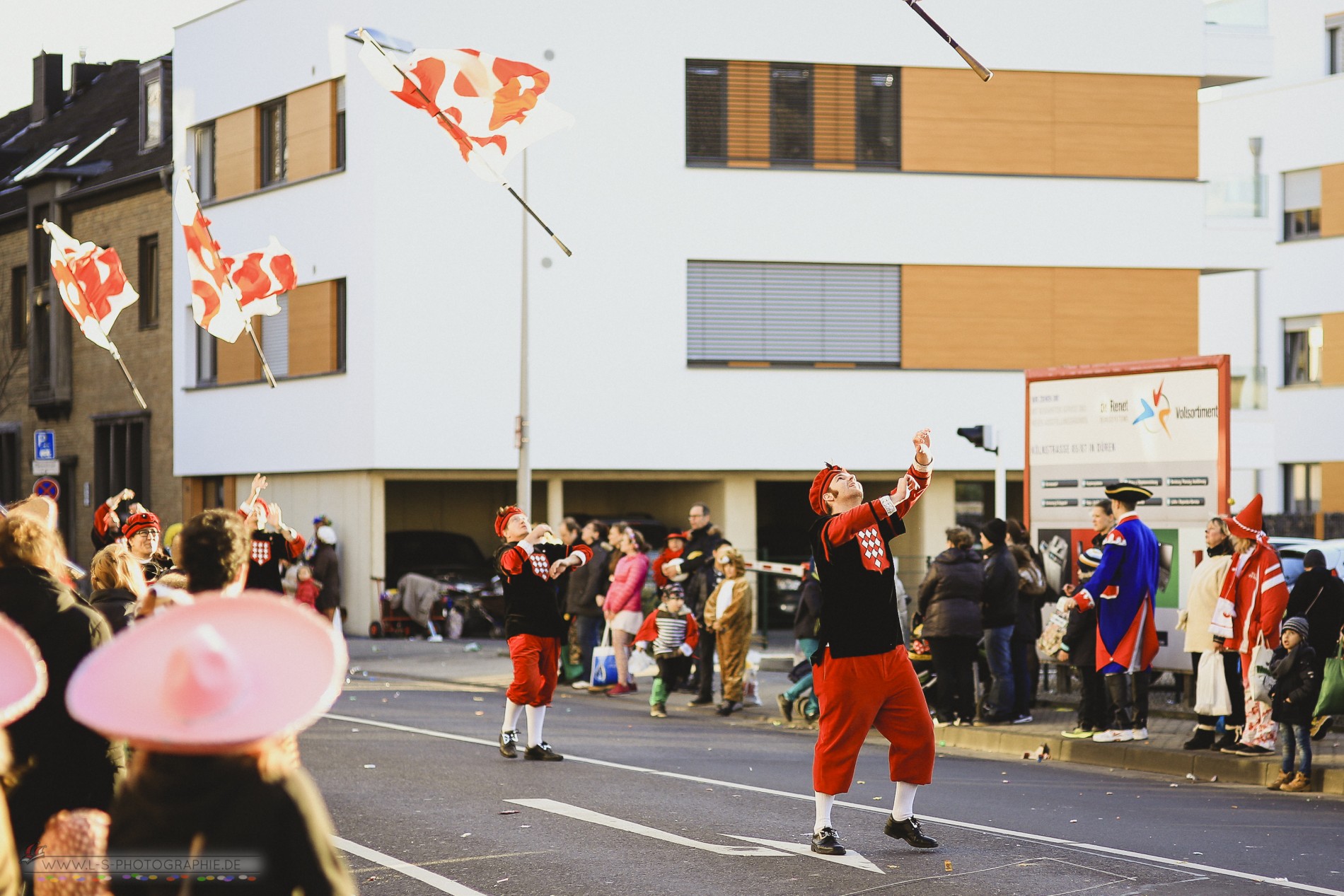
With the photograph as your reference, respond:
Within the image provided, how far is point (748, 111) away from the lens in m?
29.7

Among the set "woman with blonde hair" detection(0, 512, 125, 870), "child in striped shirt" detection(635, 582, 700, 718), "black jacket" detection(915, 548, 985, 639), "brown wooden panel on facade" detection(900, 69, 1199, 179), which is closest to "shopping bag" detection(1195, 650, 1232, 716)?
"black jacket" detection(915, 548, 985, 639)

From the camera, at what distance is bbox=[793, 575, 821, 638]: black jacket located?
1581 centimetres

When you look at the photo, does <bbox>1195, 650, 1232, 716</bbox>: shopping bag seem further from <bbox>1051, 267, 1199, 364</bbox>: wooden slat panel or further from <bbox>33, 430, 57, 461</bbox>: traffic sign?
<bbox>33, 430, 57, 461</bbox>: traffic sign

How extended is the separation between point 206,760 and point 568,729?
39.7ft

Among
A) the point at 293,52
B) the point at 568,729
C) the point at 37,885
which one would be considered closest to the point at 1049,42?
the point at 293,52

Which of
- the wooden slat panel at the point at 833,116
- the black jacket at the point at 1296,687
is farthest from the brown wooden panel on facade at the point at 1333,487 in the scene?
the black jacket at the point at 1296,687

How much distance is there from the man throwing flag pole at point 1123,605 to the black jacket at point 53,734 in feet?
31.7

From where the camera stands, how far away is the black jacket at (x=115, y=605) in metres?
6.89

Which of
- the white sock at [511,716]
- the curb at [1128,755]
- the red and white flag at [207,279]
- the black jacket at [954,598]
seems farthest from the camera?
the black jacket at [954,598]

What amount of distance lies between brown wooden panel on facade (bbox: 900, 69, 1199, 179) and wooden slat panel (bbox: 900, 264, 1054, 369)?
6.06 ft

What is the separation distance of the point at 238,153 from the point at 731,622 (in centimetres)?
1959

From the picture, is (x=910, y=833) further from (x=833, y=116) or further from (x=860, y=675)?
(x=833, y=116)

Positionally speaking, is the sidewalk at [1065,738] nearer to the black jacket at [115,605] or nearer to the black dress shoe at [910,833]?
the black dress shoe at [910,833]

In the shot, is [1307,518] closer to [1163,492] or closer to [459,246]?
[459,246]
